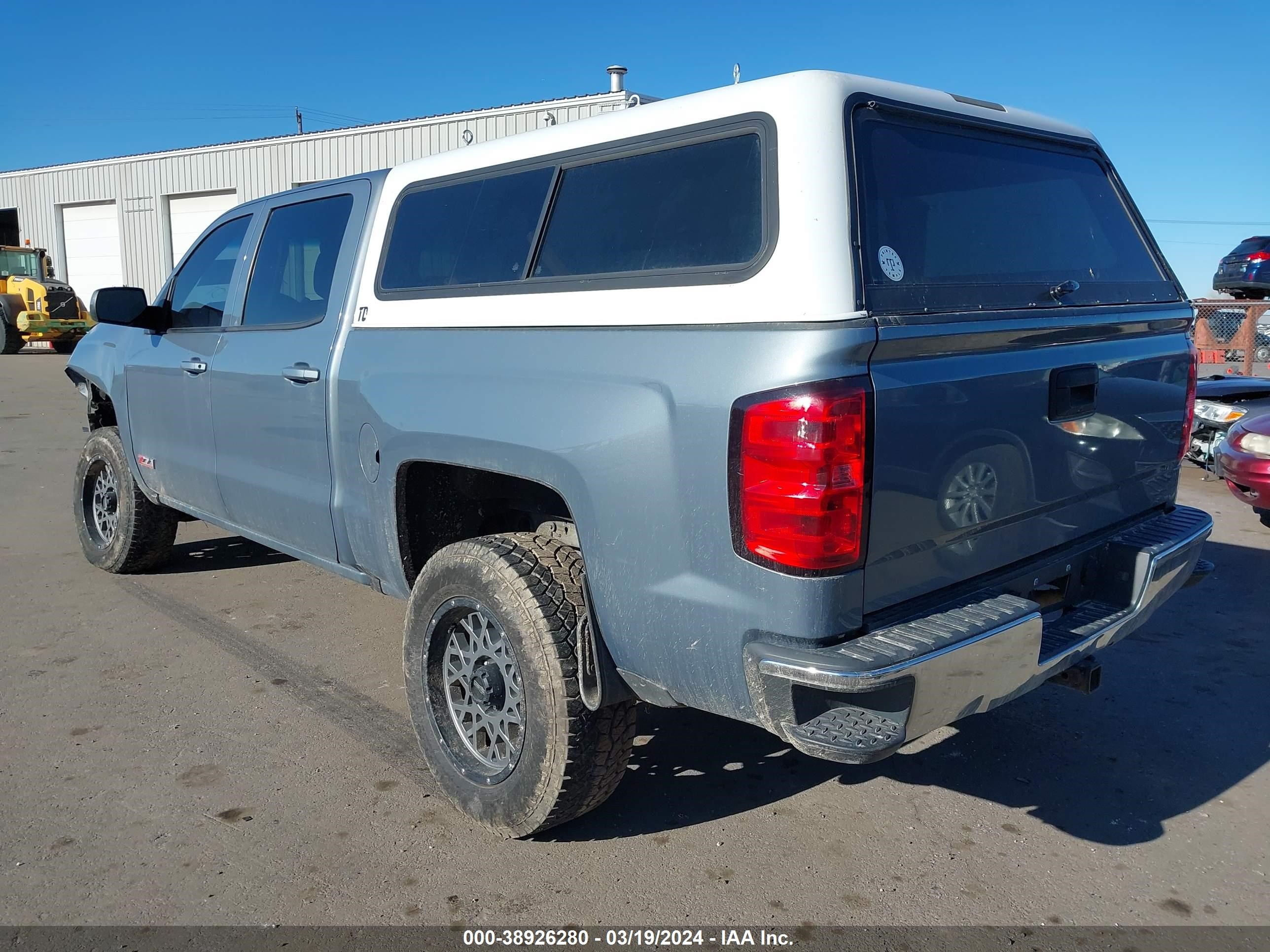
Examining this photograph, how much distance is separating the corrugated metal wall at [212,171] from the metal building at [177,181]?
Result: 0.03 metres

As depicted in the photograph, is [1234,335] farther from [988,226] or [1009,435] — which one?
[1009,435]

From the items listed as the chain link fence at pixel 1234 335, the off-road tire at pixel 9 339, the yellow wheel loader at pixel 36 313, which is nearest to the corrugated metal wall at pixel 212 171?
the yellow wheel loader at pixel 36 313

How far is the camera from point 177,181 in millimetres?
27781

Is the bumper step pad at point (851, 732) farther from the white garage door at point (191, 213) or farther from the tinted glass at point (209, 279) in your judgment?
the white garage door at point (191, 213)

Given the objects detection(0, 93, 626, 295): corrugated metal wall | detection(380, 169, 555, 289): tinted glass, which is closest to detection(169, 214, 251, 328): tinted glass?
detection(380, 169, 555, 289): tinted glass

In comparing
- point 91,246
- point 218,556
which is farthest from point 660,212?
point 91,246

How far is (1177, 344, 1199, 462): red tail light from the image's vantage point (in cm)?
341

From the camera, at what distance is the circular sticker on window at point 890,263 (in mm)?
2473

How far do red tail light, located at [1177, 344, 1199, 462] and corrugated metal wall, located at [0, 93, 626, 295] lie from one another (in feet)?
51.2

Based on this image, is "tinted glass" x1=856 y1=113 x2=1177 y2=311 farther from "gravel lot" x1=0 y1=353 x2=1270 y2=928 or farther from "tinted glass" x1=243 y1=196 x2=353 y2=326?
"tinted glass" x1=243 y1=196 x2=353 y2=326

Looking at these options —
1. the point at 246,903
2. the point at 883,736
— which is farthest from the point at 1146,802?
the point at 246,903

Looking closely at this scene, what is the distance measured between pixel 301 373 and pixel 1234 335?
51.7 feet

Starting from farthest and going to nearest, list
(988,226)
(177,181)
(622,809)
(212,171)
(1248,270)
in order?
(177,181) → (212,171) → (1248,270) → (622,809) → (988,226)

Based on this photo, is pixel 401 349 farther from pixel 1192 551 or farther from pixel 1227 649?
pixel 1227 649
